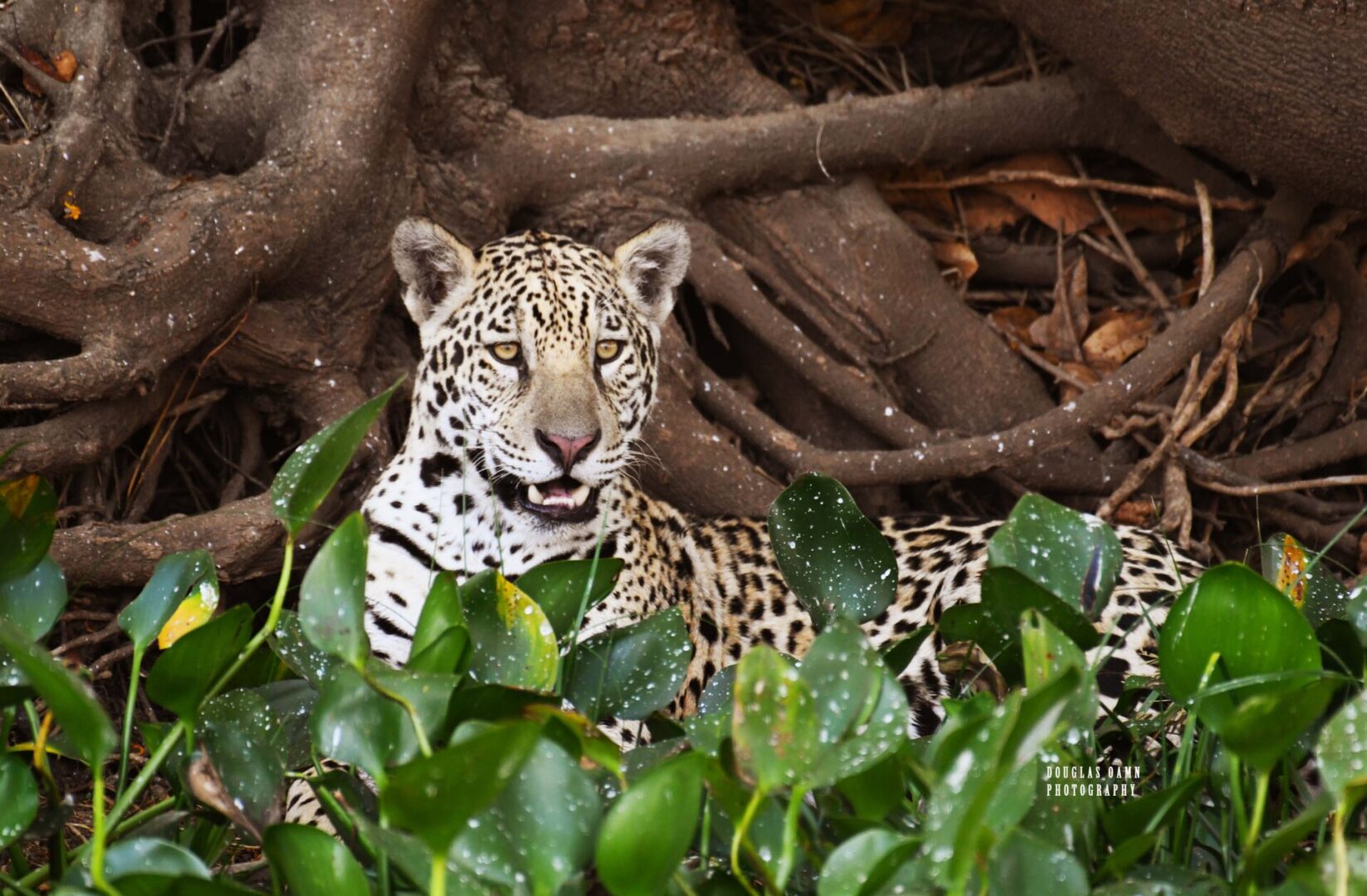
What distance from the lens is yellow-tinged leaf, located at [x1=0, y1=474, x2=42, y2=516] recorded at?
110 inches

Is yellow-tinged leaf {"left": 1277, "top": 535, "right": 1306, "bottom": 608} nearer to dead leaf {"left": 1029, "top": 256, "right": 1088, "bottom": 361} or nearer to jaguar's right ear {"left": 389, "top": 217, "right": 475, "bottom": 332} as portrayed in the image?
jaguar's right ear {"left": 389, "top": 217, "right": 475, "bottom": 332}

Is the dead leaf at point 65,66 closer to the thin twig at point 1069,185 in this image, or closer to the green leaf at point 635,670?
the green leaf at point 635,670

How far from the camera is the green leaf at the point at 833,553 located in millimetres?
3010

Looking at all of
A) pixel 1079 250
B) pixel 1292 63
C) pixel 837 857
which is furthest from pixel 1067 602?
pixel 1079 250

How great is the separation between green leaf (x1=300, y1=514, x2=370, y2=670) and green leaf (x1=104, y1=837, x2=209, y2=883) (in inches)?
14.0

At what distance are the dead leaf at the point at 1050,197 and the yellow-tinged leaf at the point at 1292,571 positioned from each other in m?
3.37

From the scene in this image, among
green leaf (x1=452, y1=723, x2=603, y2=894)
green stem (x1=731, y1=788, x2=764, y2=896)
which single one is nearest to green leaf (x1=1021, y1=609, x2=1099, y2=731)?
green stem (x1=731, y1=788, x2=764, y2=896)

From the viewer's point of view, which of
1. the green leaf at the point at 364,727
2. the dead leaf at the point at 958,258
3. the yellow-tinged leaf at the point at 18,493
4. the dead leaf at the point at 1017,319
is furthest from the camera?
the dead leaf at the point at 1017,319

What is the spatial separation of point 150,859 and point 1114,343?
15.7 ft

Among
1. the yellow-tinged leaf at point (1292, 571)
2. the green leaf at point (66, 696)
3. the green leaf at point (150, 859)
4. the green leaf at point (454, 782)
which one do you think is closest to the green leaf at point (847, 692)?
the green leaf at point (454, 782)

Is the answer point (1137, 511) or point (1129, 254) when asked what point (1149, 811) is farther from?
point (1129, 254)

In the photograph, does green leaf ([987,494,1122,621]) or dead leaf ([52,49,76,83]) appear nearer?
green leaf ([987,494,1122,621])

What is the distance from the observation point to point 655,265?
186 inches

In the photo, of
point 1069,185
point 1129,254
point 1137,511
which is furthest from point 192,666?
point 1129,254
